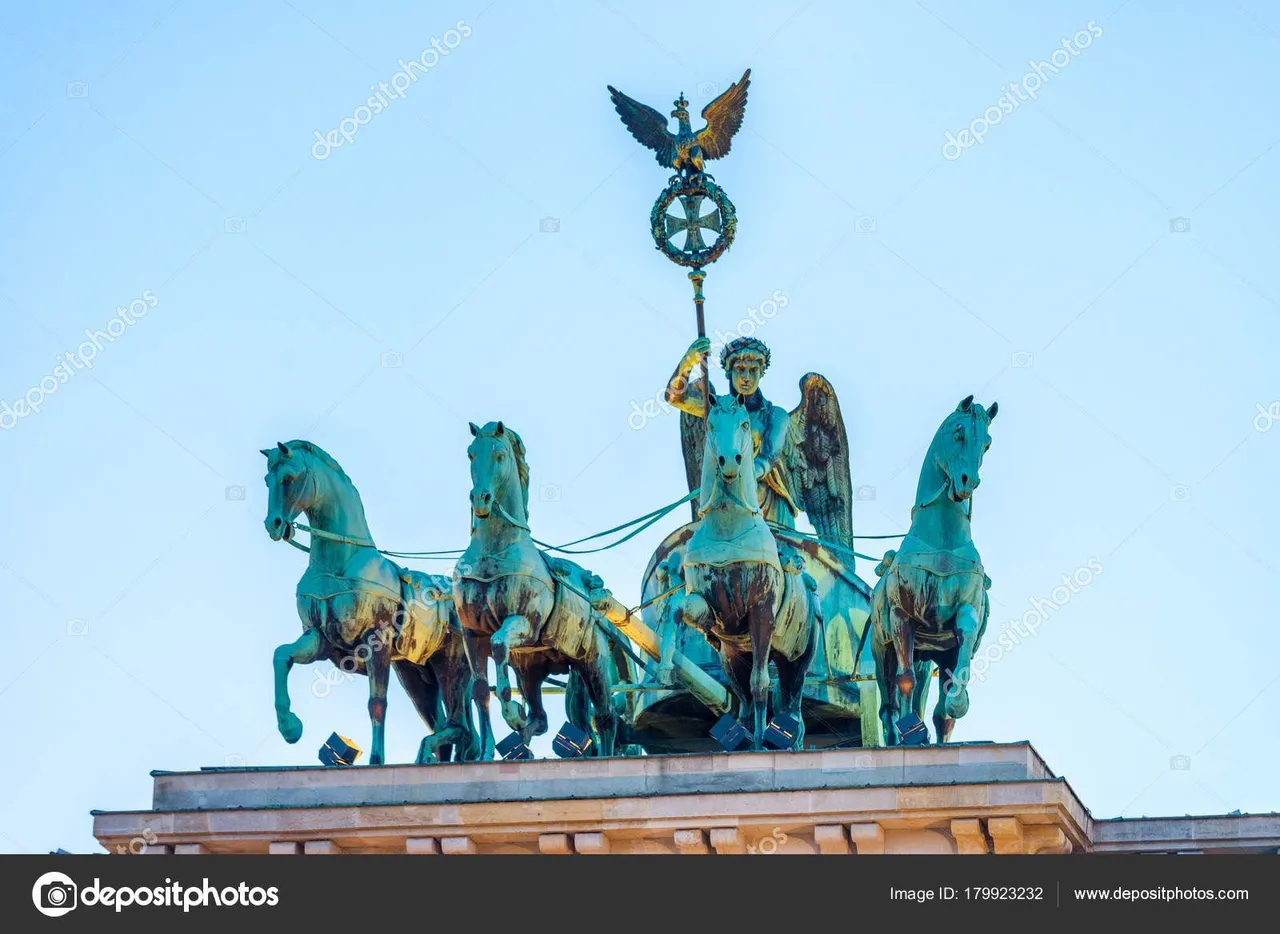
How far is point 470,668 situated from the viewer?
1187 inches

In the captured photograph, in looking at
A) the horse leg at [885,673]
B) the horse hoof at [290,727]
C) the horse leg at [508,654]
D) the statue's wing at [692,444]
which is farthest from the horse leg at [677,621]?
the statue's wing at [692,444]

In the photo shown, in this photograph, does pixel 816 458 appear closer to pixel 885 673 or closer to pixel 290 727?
pixel 885 673

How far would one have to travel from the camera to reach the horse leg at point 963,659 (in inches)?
1120

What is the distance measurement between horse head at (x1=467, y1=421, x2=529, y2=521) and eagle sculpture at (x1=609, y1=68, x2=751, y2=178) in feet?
14.3

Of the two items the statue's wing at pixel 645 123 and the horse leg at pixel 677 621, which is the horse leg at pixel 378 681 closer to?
the horse leg at pixel 677 621

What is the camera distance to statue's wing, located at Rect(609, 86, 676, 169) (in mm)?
33156

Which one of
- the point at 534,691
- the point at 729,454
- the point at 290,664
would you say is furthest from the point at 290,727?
the point at 729,454

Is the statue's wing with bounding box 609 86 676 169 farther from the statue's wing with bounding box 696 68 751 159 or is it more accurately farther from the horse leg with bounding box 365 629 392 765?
the horse leg with bounding box 365 629 392 765
